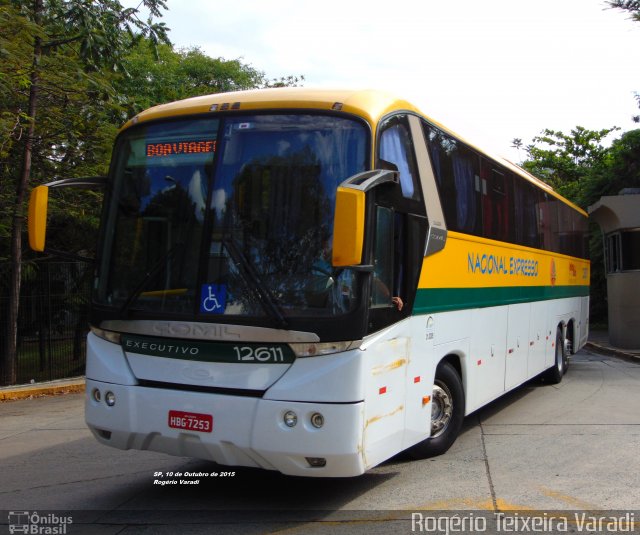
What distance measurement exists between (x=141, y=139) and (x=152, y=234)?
91 cm

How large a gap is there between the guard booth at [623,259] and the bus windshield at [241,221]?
16.1 metres

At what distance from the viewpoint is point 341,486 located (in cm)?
632

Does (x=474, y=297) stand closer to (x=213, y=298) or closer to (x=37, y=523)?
(x=213, y=298)

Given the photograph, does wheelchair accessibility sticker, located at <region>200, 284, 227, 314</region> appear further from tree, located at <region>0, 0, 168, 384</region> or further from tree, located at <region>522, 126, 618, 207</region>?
tree, located at <region>522, 126, 618, 207</region>

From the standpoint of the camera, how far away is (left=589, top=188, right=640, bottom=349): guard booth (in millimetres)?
19469

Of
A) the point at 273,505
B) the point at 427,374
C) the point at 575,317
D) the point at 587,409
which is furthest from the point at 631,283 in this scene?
the point at 273,505

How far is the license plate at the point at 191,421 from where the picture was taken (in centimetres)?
526

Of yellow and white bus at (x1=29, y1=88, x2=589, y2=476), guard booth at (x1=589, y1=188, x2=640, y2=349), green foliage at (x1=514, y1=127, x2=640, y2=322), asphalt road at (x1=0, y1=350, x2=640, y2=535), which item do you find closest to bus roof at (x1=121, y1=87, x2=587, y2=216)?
yellow and white bus at (x1=29, y1=88, x2=589, y2=476)

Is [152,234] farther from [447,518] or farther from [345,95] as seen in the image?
[447,518]

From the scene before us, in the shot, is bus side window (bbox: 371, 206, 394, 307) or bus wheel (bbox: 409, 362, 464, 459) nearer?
bus side window (bbox: 371, 206, 394, 307)

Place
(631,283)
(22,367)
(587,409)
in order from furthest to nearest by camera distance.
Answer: (631,283) < (22,367) < (587,409)

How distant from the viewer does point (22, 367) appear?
56.2 feet

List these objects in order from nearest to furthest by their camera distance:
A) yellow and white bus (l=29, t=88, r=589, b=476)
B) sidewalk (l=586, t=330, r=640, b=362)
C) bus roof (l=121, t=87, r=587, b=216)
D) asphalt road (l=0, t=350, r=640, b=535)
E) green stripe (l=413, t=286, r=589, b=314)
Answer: yellow and white bus (l=29, t=88, r=589, b=476), asphalt road (l=0, t=350, r=640, b=535), bus roof (l=121, t=87, r=587, b=216), green stripe (l=413, t=286, r=589, b=314), sidewalk (l=586, t=330, r=640, b=362)

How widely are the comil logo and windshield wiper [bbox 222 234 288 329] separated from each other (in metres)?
2.24
